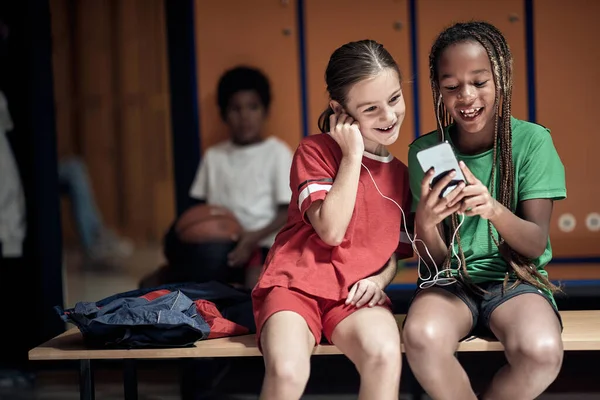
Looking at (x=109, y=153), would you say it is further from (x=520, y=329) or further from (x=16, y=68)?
(x=520, y=329)

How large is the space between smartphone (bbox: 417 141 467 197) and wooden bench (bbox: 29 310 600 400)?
48 cm

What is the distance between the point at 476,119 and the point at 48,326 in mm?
2666

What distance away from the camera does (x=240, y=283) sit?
3990 mm

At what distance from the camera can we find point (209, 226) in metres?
4.04

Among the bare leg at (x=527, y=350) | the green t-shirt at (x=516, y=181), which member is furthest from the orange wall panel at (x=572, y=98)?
the bare leg at (x=527, y=350)

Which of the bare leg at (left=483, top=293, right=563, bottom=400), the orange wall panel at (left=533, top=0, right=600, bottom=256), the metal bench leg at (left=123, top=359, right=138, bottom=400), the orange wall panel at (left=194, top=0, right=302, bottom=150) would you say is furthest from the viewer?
the orange wall panel at (left=194, top=0, right=302, bottom=150)

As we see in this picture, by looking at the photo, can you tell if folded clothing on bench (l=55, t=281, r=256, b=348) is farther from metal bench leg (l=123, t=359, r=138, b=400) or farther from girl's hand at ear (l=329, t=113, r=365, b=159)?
girl's hand at ear (l=329, t=113, r=365, b=159)

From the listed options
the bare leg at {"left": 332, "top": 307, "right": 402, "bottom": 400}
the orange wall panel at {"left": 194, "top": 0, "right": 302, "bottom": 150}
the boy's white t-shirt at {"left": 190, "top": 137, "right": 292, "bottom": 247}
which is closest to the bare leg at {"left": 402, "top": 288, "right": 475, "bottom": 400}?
the bare leg at {"left": 332, "top": 307, "right": 402, "bottom": 400}

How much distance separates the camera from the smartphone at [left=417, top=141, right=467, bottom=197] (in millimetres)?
2328

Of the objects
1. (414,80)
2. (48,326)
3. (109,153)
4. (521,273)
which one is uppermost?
(414,80)

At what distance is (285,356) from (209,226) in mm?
1836

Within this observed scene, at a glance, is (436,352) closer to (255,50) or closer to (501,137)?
(501,137)

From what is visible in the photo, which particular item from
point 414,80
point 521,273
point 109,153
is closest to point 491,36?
point 521,273

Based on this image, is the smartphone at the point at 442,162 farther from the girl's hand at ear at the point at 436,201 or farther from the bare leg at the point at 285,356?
the bare leg at the point at 285,356
